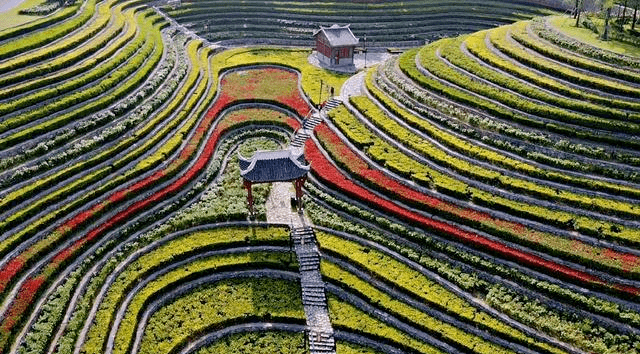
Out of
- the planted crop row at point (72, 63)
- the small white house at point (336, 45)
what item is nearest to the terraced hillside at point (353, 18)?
the small white house at point (336, 45)

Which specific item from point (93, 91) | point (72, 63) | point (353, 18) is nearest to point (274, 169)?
point (93, 91)

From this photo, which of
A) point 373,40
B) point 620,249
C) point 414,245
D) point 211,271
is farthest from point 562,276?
point 373,40

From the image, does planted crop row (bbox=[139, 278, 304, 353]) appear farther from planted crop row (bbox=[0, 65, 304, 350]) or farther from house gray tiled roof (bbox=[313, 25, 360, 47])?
house gray tiled roof (bbox=[313, 25, 360, 47])

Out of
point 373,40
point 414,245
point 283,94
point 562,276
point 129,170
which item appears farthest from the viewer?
point 373,40

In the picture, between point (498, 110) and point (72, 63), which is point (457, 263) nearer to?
point (498, 110)

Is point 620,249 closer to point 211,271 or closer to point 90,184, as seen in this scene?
point 211,271

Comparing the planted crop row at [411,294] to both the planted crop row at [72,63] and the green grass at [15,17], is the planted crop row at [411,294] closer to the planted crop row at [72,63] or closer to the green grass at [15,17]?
the planted crop row at [72,63]
